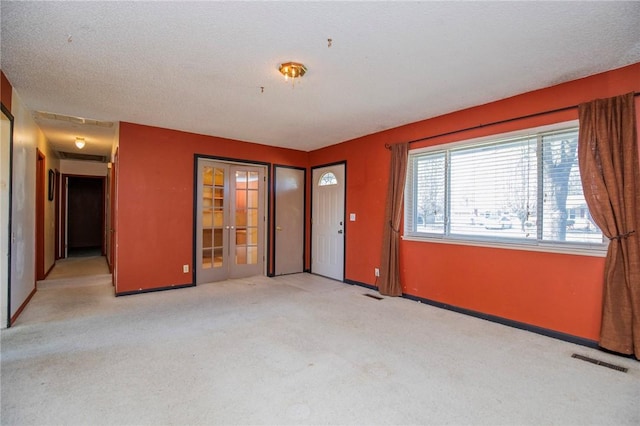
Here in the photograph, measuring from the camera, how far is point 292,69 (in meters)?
2.87

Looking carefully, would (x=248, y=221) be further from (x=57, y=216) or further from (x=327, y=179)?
(x=57, y=216)

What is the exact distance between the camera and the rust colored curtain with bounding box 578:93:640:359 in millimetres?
2705


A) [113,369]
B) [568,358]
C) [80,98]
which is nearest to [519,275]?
[568,358]

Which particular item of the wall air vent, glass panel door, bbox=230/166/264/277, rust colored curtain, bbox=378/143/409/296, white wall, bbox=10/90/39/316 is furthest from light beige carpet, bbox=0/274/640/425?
the wall air vent

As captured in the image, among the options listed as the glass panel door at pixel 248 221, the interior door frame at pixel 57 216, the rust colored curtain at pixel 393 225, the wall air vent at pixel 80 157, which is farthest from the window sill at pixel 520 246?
the interior door frame at pixel 57 216

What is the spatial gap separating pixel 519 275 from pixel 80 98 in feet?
17.9

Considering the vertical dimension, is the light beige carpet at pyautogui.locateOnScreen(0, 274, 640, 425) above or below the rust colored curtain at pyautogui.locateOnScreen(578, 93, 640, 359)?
below

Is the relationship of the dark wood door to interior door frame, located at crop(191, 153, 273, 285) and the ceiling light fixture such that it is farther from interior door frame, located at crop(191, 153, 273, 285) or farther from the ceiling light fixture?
the ceiling light fixture

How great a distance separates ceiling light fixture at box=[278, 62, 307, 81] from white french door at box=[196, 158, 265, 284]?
3022 mm

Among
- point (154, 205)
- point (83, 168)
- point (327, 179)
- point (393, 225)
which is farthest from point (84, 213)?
point (393, 225)

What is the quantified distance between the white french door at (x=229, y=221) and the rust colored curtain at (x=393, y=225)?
250cm

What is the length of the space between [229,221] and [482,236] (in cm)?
411

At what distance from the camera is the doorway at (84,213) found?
10.0 metres

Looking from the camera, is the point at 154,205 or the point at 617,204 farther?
the point at 154,205
